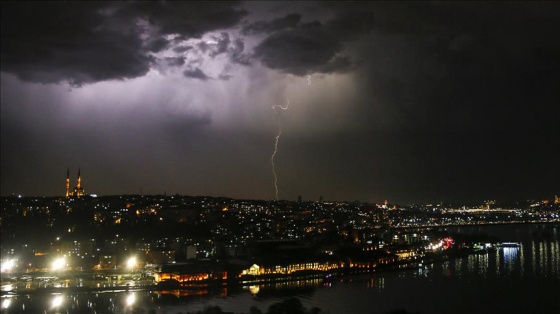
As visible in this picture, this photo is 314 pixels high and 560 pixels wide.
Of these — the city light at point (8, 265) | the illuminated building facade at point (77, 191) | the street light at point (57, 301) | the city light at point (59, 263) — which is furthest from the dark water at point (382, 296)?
the illuminated building facade at point (77, 191)

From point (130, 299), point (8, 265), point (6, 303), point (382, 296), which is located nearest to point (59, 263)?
point (8, 265)

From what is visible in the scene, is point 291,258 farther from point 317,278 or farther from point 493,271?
point 493,271

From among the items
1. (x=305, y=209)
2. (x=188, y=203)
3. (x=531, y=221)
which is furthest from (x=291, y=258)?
(x=531, y=221)

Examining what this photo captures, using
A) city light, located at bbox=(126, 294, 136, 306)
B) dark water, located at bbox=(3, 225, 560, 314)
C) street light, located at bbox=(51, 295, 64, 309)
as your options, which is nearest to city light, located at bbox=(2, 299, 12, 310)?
dark water, located at bbox=(3, 225, 560, 314)

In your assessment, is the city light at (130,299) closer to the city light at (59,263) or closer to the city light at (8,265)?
the city light at (8,265)

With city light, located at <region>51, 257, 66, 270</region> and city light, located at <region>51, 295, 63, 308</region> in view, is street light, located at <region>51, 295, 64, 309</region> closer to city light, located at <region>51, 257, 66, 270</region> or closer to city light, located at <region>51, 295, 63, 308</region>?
city light, located at <region>51, 295, 63, 308</region>

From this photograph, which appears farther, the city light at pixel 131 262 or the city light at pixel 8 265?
the city light at pixel 131 262

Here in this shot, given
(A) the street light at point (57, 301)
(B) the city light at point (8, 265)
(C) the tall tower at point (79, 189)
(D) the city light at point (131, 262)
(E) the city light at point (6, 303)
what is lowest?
(A) the street light at point (57, 301)
